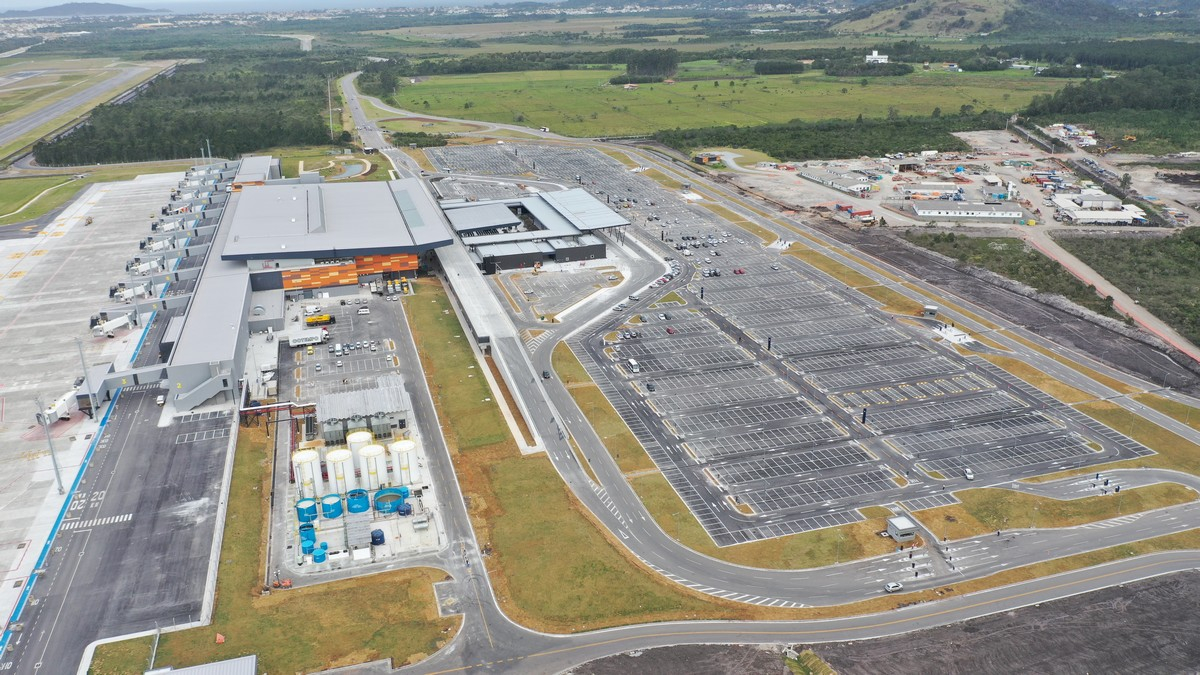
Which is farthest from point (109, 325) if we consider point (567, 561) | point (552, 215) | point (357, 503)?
point (567, 561)

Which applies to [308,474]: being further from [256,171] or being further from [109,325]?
[256,171]

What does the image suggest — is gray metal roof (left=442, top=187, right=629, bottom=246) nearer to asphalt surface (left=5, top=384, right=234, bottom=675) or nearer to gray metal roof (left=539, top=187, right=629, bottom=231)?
gray metal roof (left=539, top=187, right=629, bottom=231)

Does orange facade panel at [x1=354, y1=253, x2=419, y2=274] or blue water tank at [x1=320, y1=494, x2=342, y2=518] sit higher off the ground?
orange facade panel at [x1=354, y1=253, x2=419, y2=274]

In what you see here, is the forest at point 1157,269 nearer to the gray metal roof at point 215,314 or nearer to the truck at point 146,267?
the gray metal roof at point 215,314

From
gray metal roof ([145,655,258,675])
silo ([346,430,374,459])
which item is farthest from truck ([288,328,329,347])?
gray metal roof ([145,655,258,675])

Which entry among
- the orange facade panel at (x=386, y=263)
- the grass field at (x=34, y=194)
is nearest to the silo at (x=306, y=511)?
the orange facade panel at (x=386, y=263)

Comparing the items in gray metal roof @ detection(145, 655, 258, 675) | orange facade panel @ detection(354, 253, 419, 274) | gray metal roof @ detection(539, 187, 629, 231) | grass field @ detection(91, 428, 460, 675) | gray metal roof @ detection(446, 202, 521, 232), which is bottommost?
grass field @ detection(91, 428, 460, 675)
